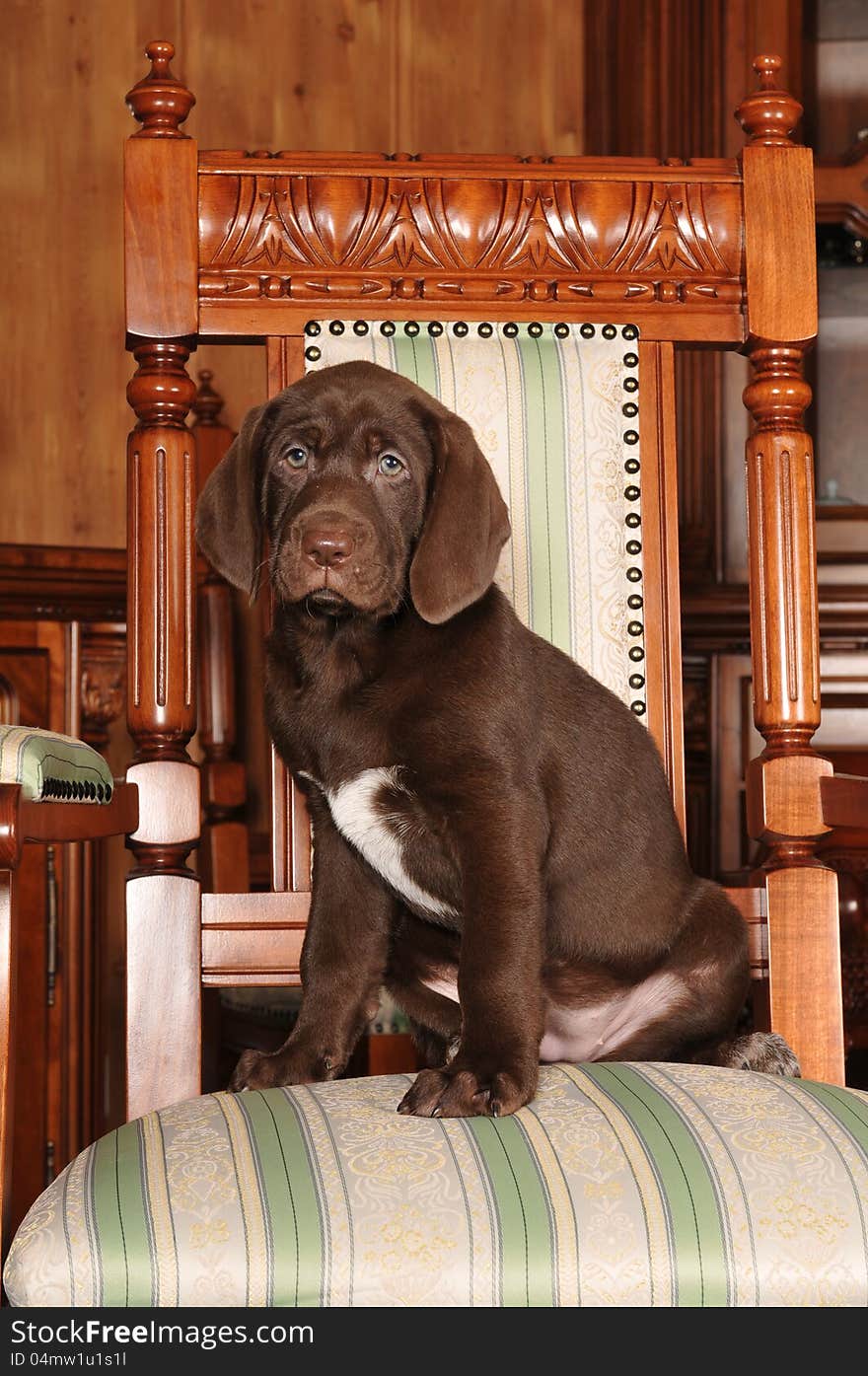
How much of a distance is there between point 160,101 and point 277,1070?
101 cm

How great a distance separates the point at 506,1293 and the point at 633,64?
9.09 feet

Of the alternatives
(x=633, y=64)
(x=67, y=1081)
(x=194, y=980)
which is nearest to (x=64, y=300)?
(x=633, y=64)

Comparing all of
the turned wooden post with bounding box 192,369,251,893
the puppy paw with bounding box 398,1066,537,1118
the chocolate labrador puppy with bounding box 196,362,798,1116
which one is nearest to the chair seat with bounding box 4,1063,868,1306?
the puppy paw with bounding box 398,1066,537,1118

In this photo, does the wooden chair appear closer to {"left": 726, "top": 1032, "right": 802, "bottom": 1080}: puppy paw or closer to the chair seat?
{"left": 726, "top": 1032, "right": 802, "bottom": 1080}: puppy paw

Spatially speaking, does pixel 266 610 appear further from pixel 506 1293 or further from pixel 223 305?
pixel 506 1293

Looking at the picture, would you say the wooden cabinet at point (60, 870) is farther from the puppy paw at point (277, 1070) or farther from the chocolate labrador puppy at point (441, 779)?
the puppy paw at point (277, 1070)

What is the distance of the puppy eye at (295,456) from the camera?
1.46 meters

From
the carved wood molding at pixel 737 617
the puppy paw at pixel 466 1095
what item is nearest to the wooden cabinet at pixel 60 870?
the carved wood molding at pixel 737 617

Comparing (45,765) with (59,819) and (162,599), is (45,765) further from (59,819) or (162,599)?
(162,599)

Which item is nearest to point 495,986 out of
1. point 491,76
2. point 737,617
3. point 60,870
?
point 60,870

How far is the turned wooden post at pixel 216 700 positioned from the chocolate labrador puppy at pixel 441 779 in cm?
138

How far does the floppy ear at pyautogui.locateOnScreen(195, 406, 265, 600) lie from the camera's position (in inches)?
56.9

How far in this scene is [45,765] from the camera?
1.22 metres

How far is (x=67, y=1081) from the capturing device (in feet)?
8.95
